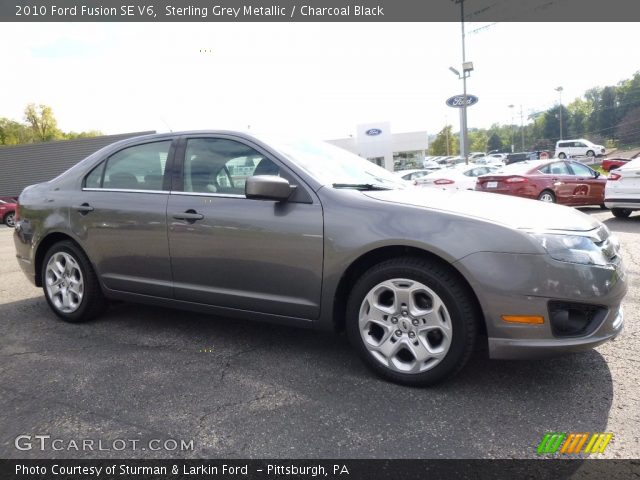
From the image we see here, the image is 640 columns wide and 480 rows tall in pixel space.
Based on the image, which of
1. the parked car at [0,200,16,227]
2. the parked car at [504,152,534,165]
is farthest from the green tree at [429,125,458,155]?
the parked car at [0,200,16,227]

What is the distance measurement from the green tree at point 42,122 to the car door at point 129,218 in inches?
3010

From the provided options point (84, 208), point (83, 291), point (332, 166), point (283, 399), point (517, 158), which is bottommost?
point (283, 399)

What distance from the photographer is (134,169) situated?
387 cm

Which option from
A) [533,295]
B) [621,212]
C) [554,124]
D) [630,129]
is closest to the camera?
[533,295]

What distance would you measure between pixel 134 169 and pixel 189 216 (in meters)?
0.87

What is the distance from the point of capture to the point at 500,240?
8.15 ft

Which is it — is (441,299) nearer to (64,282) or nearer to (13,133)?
(64,282)

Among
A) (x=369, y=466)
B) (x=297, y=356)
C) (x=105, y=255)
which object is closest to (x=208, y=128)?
(x=105, y=255)

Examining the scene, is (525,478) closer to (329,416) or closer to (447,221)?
(329,416)

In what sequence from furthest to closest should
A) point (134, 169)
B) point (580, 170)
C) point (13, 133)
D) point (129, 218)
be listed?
1. point (13, 133)
2. point (580, 170)
3. point (134, 169)
4. point (129, 218)

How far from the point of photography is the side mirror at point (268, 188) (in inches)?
115

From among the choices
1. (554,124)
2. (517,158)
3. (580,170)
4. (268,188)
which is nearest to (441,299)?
(268,188)

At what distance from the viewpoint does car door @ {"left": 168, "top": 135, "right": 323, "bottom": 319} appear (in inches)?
118

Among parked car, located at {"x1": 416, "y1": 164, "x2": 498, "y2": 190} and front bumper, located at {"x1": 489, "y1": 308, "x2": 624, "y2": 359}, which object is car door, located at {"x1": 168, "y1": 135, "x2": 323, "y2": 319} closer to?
front bumper, located at {"x1": 489, "y1": 308, "x2": 624, "y2": 359}
